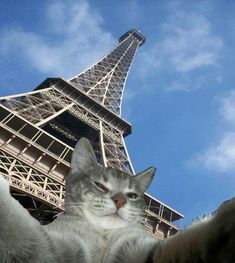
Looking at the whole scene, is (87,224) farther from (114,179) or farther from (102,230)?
(114,179)

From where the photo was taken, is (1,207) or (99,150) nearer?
(1,207)

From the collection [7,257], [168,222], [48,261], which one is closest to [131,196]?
[48,261]

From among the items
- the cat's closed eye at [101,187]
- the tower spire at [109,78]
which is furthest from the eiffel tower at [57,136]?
the cat's closed eye at [101,187]

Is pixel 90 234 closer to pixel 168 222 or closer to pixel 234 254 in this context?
pixel 234 254

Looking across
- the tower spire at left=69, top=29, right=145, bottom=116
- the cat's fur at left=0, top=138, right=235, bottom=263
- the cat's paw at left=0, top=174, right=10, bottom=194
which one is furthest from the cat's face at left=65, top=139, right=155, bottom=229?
the tower spire at left=69, top=29, right=145, bottom=116

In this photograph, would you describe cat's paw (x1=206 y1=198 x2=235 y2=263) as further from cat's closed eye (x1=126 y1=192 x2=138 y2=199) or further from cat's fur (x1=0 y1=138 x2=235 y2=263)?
cat's closed eye (x1=126 y1=192 x2=138 y2=199)

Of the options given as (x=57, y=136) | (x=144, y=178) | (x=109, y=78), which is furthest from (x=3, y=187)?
(x=109, y=78)
